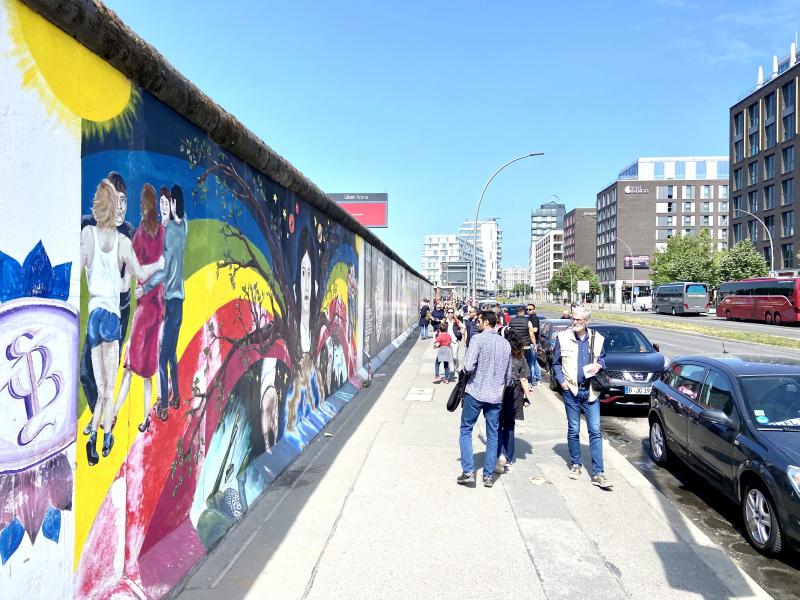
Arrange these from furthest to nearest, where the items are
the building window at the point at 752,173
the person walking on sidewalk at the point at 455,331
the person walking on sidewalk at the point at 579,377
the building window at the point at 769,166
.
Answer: the building window at the point at 752,173 < the building window at the point at 769,166 < the person walking on sidewalk at the point at 455,331 < the person walking on sidewalk at the point at 579,377

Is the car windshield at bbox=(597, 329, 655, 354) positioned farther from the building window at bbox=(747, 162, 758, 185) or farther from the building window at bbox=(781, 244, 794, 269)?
the building window at bbox=(747, 162, 758, 185)

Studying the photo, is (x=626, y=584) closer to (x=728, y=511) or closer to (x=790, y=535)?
(x=790, y=535)

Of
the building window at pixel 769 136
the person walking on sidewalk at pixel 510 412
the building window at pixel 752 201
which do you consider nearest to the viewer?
the person walking on sidewalk at pixel 510 412

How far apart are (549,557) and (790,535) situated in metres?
1.74

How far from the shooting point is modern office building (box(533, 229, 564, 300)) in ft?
525

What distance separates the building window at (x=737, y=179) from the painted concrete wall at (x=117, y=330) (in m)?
79.6

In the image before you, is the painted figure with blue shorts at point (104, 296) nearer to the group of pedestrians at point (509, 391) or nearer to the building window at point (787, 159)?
the group of pedestrians at point (509, 391)

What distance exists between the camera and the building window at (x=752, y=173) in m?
67.1

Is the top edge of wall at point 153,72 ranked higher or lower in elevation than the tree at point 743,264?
lower

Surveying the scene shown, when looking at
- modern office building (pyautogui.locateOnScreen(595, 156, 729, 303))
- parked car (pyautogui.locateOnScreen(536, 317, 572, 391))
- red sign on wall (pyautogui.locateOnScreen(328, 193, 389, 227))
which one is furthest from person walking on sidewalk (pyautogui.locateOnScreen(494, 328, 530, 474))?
modern office building (pyautogui.locateOnScreen(595, 156, 729, 303))

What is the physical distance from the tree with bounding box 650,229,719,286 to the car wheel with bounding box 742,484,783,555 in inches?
2670

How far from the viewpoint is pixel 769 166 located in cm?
6462

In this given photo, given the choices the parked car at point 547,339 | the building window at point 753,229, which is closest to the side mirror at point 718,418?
the parked car at point 547,339

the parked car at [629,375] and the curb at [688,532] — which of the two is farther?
the parked car at [629,375]
